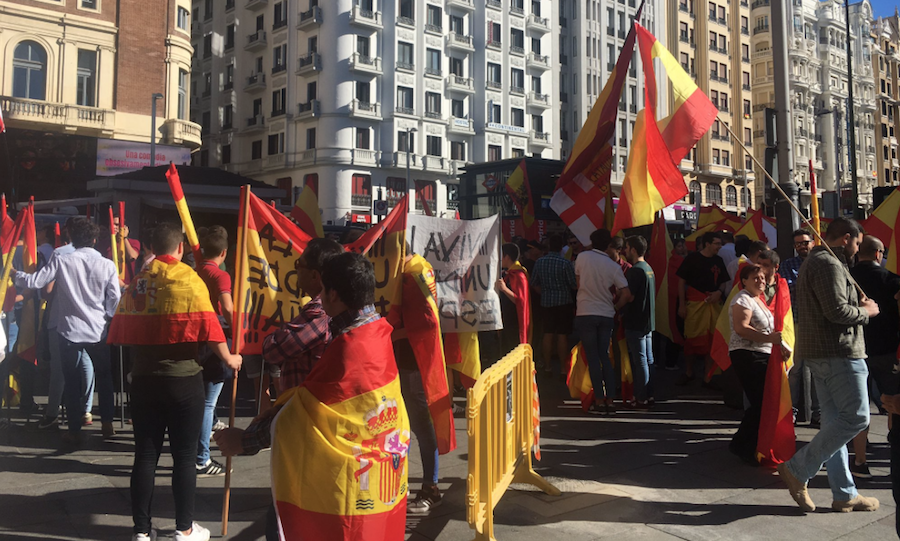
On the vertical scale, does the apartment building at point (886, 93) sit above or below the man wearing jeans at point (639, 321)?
above

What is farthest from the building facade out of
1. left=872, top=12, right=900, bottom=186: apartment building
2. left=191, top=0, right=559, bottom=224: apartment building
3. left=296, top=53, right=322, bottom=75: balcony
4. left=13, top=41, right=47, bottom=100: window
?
left=13, top=41, right=47, bottom=100: window

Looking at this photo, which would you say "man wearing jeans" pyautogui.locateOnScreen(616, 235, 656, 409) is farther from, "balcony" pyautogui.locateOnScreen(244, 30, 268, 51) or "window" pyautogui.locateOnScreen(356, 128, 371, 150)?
"balcony" pyautogui.locateOnScreen(244, 30, 268, 51)

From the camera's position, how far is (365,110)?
157 ft

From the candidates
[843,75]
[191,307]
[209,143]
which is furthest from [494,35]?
[191,307]

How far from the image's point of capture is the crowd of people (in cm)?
346

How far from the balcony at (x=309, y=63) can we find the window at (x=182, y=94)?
15.2 metres

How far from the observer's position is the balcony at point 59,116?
88.0 feet

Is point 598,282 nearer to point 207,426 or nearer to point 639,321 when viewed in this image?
point 639,321

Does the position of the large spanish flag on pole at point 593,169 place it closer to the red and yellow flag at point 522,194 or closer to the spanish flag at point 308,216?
the spanish flag at point 308,216

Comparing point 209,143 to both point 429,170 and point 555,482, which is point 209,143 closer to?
point 429,170

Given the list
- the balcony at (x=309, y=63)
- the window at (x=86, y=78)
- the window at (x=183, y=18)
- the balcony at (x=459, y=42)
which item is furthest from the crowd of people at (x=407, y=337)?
the balcony at (x=459, y=42)

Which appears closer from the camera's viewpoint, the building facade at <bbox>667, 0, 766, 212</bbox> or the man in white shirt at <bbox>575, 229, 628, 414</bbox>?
the man in white shirt at <bbox>575, 229, 628, 414</bbox>

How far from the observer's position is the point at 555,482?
529cm

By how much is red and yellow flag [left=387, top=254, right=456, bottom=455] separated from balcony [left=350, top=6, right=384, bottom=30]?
45.9 m
